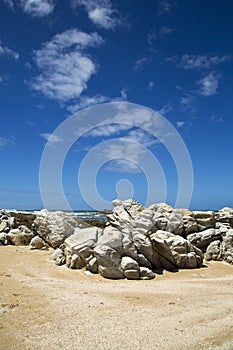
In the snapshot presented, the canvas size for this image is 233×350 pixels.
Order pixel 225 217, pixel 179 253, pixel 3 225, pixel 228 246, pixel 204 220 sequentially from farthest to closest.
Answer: pixel 3 225 → pixel 225 217 → pixel 204 220 → pixel 228 246 → pixel 179 253

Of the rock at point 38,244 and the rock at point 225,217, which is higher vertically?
the rock at point 225,217

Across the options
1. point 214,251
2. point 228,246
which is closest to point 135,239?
point 214,251

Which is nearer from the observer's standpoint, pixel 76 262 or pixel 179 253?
pixel 76 262

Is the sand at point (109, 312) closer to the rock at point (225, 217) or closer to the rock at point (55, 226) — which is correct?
the rock at point (55, 226)

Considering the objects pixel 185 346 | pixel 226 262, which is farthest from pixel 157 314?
pixel 226 262

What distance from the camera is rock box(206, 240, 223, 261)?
17516mm

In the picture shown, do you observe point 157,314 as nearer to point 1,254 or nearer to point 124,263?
point 124,263

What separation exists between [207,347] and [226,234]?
44.7ft

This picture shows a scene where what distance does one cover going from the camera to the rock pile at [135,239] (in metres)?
13.1

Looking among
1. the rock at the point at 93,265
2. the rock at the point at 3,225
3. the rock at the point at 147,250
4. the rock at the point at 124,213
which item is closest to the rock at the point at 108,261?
the rock at the point at 93,265

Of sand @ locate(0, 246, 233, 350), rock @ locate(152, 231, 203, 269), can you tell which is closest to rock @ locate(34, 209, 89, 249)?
sand @ locate(0, 246, 233, 350)

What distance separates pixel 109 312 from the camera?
777 centimetres

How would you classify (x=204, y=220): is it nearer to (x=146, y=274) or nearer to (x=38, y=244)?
(x=146, y=274)

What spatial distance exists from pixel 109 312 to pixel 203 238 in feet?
→ 39.4
